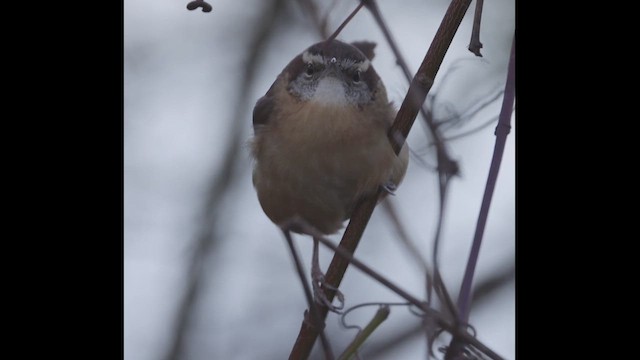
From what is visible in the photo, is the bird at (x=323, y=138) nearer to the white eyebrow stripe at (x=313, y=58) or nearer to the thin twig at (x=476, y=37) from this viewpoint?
the white eyebrow stripe at (x=313, y=58)

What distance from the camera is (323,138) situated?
278cm

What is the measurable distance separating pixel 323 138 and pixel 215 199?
6.24 feet

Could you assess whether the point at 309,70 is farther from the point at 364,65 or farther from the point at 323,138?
the point at 323,138

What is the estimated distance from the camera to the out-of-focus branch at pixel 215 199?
422 centimetres

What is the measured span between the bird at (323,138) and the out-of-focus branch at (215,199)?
1.39 metres

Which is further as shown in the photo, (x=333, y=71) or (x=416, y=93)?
(x=333, y=71)

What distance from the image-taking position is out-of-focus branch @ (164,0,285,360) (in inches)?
166

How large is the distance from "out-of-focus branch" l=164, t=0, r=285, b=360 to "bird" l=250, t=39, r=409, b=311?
1386 millimetres

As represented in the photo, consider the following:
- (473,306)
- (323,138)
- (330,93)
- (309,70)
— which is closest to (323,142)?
(323,138)

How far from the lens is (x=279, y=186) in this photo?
9.50 feet
